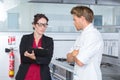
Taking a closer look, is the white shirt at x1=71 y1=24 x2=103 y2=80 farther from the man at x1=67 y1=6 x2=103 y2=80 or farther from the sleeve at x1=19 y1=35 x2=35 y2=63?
the sleeve at x1=19 y1=35 x2=35 y2=63

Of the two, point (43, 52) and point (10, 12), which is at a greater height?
point (10, 12)

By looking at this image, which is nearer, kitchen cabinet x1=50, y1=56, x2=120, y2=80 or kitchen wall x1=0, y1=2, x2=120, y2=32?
kitchen cabinet x1=50, y1=56, x2=120, y2=80

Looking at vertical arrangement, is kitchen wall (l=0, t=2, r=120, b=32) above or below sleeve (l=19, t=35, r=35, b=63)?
above

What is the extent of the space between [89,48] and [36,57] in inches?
19.9

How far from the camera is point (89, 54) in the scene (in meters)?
1.66

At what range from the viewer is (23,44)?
209cm

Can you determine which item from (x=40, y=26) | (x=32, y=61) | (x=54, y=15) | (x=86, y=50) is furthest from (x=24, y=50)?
(x=54, y=15)

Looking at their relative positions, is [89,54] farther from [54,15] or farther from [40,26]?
[54,15]

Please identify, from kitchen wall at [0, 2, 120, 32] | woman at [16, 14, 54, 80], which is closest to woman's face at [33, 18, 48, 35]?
woman at [16, 14, 54, 80]

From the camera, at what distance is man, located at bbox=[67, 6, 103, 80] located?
1668 millimetres

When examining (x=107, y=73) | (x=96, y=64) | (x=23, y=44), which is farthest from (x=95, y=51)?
(x=23, y=44)

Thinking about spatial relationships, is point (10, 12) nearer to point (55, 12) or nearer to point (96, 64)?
point (55, 12)

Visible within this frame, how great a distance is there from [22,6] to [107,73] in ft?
5.50

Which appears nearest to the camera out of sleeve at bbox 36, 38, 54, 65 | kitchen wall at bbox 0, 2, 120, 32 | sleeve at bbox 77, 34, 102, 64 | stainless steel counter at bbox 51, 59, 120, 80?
sleeve at bbox 77, 34, 102, 64
